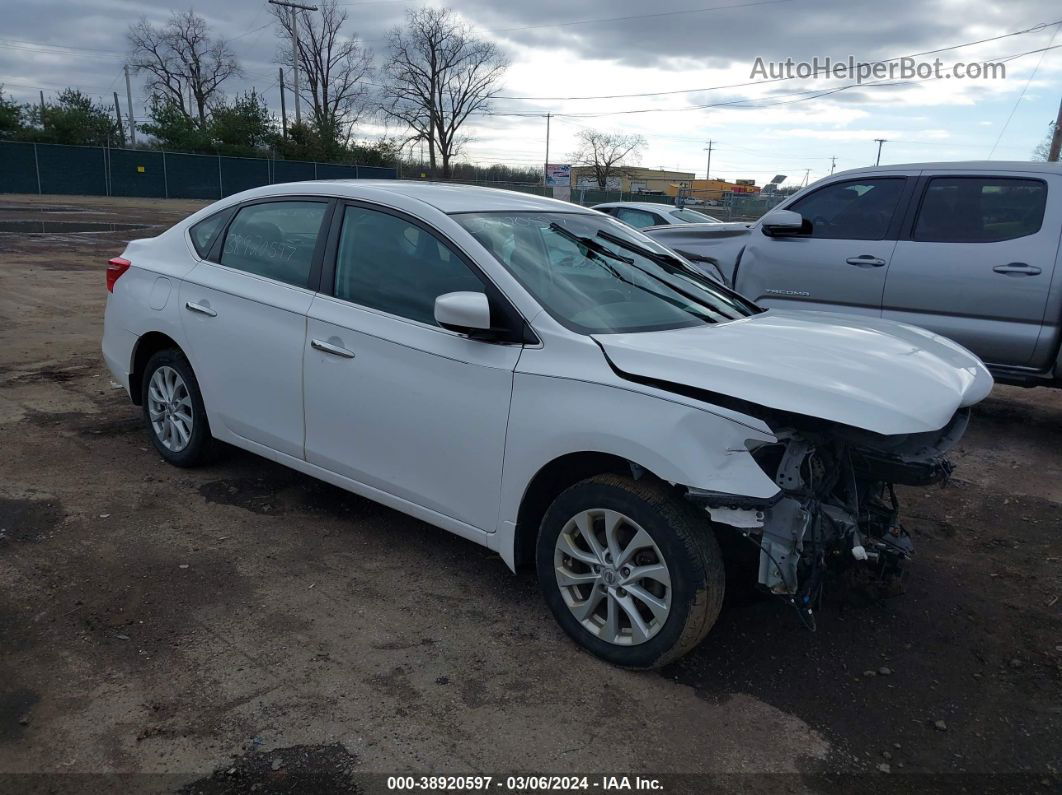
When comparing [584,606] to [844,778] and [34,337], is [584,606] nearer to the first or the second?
[844,778]

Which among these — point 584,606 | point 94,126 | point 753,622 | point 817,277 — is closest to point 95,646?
point 584,606

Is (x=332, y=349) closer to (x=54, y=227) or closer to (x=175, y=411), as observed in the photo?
(x=175, y=411)

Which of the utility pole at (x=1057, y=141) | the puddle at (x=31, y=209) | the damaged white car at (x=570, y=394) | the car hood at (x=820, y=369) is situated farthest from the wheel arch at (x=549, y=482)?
the puddle at (x=31, y=209)

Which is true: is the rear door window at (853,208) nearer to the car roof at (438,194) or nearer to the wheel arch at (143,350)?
the car roof at (438,194)

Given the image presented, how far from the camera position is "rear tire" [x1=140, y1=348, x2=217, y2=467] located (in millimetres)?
4746

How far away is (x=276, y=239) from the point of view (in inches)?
173

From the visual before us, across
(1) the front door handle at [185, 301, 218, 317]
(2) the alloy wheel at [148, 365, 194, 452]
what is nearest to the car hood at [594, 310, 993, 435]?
(1) the front door handle at [185, 301, 218, 317]

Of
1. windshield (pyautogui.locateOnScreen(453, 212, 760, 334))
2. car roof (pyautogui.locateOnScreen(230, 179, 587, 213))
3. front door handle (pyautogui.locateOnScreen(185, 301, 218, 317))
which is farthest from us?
front door handle (pyautogui.locateOnScreen(185, 301, 218, 317))

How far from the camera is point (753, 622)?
3.59 meters

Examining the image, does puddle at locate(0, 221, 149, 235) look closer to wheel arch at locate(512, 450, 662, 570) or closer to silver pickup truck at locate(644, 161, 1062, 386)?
silver pickup truck at locate(644, 161, 1062, 386)

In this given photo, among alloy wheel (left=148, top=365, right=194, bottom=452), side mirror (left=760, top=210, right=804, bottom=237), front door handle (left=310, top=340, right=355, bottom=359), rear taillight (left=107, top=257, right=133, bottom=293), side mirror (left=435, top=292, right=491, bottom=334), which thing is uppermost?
side mirror (left=760, top=210, right=804, bottom=237)

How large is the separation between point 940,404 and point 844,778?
1306 millimetres

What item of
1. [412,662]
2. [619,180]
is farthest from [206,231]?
[619,180]

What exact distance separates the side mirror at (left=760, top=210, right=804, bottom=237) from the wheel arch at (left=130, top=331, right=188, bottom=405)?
4721 mm
